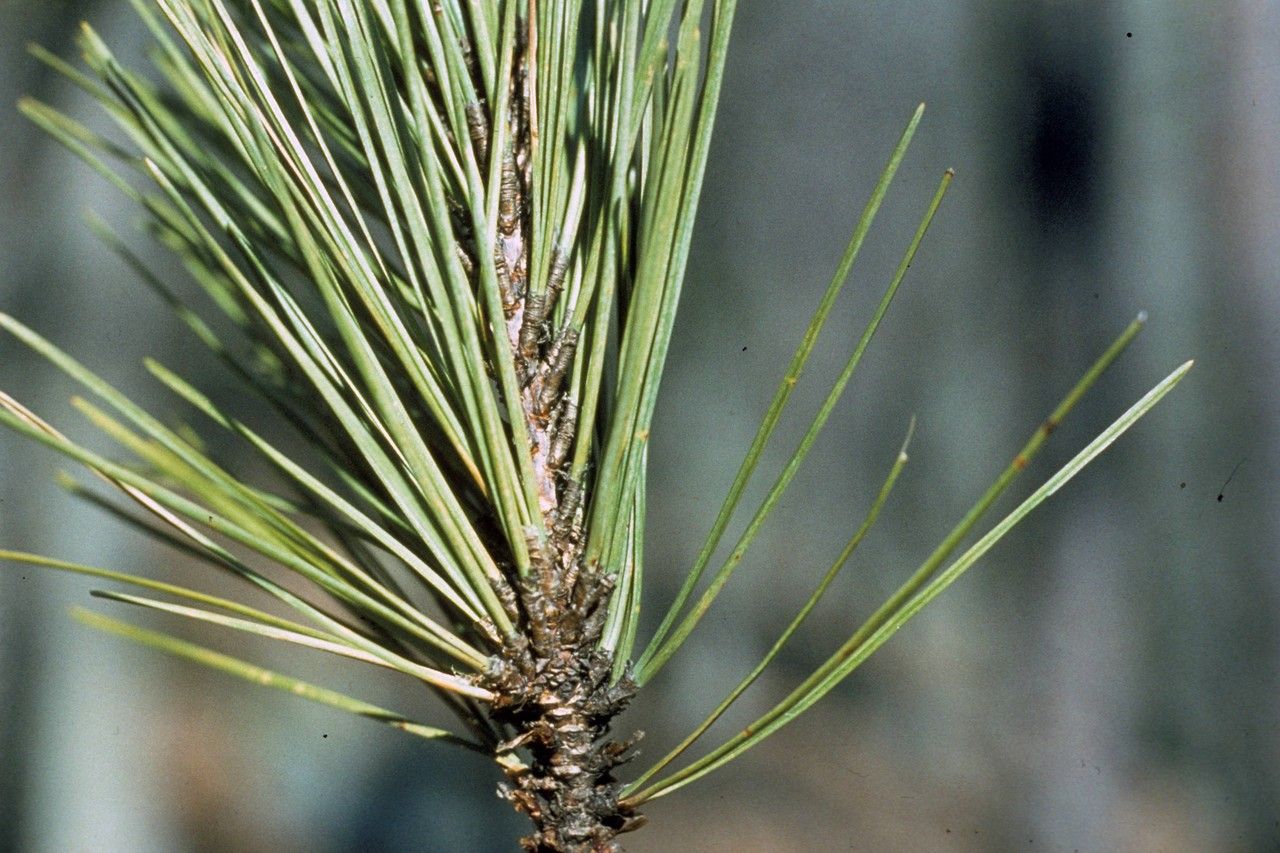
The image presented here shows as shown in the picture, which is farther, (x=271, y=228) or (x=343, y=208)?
(x=343, y=208)

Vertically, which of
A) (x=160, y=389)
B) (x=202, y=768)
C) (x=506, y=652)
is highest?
(x=160, y=389)

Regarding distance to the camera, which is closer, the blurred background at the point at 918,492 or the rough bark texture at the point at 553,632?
the rough bark texture at the point at 553,632

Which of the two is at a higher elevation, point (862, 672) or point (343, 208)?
point (343, 208)

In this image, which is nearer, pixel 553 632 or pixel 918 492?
pixel 553 632

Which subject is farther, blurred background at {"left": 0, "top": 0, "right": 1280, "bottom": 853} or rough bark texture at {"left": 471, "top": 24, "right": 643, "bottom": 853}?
blurred background at {"left": 0, "top": 0, "right": 1280, "bottom": 853}

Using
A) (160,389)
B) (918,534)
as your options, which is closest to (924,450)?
(918,534)

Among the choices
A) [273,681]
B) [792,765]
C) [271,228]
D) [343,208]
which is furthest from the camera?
[792,765]

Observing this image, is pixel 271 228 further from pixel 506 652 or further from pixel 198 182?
pixel 506 652

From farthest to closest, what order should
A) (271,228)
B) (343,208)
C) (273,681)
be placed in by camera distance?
(343,208) → (271,228) → (273,681)
